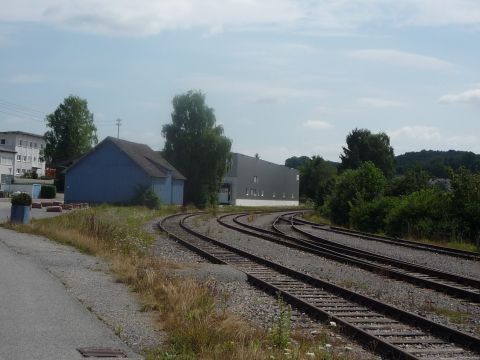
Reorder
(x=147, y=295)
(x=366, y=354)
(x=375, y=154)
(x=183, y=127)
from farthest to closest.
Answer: (x=375, y=154) → (x=183, y=127) → (x=147, y=295) → (x=366, y=354)

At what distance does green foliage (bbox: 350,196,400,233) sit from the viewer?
129 ft

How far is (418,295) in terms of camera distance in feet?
45.8

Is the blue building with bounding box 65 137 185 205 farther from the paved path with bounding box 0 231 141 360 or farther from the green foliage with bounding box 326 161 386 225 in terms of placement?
the paved path with bounding box 0 231 141 360

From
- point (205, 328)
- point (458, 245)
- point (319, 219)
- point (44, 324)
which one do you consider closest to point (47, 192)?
point (319, 219)

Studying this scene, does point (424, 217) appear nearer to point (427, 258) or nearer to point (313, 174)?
point (427, 258)

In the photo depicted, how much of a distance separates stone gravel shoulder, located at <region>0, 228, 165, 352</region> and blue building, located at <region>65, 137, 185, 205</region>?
39274 mm

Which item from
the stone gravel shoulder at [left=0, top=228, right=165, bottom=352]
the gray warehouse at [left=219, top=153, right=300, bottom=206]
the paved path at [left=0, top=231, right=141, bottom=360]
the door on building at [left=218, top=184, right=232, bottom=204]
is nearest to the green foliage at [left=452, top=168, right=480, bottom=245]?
the stone gravel shoulder at [left=0, top=228, right=165, bottom=352]

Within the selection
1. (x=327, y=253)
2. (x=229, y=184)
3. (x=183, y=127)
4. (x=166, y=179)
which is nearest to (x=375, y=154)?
(x=229, y=184)

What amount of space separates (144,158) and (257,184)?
122 feet

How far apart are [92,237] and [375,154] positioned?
98.7 metres

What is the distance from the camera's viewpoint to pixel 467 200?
3238cm

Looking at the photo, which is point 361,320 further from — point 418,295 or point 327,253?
point 327,253

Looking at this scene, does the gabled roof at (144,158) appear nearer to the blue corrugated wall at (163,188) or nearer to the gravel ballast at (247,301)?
the blue corrugated wall at (163,188)

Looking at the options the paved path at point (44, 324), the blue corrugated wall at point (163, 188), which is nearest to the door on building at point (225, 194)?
the blue corrugated wall at point (163, 188)
